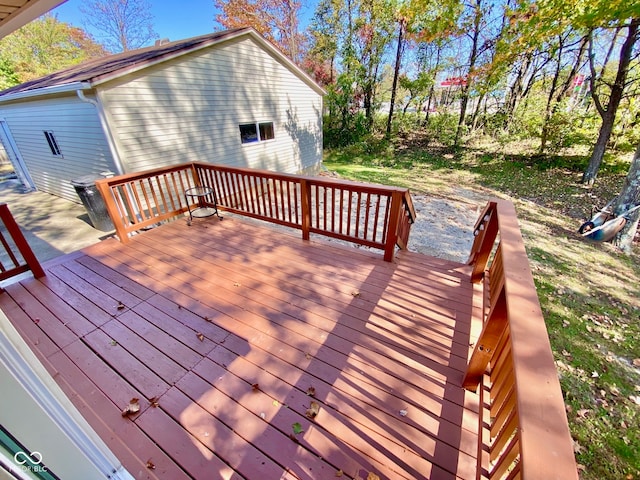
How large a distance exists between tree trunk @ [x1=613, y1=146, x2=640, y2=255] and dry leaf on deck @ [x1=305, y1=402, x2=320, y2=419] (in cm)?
699

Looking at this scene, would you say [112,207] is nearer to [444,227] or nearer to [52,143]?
[52,143]

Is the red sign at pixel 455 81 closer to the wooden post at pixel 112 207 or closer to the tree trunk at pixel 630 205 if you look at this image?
the tree trunk at pixel 630 205

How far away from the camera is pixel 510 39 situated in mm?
9383

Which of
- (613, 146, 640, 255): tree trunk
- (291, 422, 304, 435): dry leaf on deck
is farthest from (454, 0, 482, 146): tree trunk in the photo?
(291, 422, 304, 435): dry leaf on deck

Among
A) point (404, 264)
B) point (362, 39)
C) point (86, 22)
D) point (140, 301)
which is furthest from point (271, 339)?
point (86, 22)

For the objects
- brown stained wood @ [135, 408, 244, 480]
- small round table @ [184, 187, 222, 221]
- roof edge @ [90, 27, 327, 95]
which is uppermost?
roof edge @ [90, 27, 327, 95]

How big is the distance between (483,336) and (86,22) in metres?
27.3

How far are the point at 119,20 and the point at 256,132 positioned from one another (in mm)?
18226

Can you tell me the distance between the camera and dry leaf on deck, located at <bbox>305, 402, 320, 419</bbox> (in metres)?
1.81

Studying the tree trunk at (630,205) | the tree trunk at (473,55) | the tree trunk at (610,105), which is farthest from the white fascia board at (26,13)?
the tree trunk at (473,55)

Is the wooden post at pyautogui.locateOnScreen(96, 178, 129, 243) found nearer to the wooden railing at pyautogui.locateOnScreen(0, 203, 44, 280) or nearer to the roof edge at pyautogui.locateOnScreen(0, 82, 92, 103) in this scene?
the wooden railing at pyautogui.locateOnScreen(0, 203, 44, 280)

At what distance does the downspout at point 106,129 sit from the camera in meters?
4.81

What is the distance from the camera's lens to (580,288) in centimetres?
416

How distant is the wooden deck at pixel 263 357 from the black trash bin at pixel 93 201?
2338 mm
